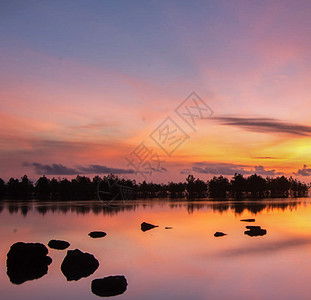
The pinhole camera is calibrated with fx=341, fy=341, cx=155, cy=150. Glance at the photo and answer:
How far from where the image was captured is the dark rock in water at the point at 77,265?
2027 centimetres

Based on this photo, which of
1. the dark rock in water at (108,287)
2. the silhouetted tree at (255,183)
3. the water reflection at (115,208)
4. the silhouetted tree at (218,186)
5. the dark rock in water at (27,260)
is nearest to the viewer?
the dark rock in water at (108,287)

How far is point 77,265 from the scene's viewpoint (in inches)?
816

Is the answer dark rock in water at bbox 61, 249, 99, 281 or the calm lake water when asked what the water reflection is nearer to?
the calm lake water

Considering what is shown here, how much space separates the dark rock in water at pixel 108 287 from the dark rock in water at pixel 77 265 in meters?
3.25

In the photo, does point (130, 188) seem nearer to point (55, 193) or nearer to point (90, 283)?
point (55, 193)

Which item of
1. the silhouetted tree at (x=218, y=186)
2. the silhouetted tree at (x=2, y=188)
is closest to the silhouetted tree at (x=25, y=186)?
the silhouetted tree at (x=2, y=188)

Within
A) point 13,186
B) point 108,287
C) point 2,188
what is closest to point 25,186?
point 13,186

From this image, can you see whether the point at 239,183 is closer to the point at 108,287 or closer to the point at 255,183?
the point at 255,183

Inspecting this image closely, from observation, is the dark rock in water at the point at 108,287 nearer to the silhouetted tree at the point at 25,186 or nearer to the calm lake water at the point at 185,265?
the calm lake water at the point at 185,265

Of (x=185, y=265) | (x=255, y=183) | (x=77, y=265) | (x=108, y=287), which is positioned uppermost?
(x=255, y=183)

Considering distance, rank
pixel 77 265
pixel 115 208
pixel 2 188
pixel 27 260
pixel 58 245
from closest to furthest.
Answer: pixel 77 265 → pixel 27 260 → pixel 58 245 → pixel 115 208 → pixel 2 188

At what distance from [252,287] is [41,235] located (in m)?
27.9

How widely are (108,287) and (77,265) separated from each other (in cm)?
441

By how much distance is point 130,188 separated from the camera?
198m
